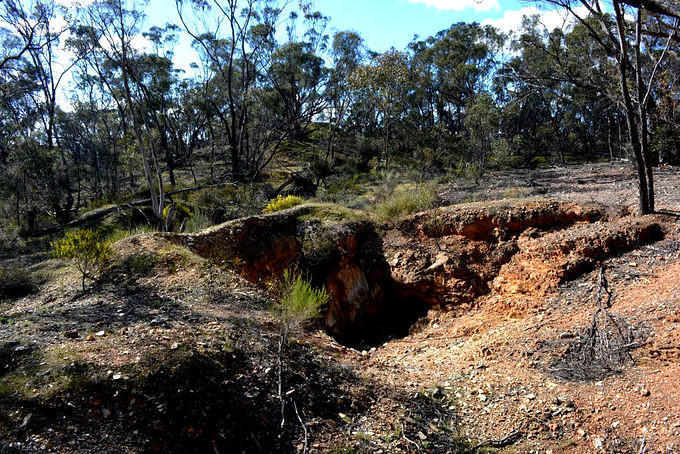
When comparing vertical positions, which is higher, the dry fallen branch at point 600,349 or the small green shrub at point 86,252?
the small green shrub at point 86,252

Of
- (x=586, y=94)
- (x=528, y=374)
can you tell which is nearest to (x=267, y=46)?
(x=586, y=94)

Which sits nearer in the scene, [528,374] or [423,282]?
[528,374]

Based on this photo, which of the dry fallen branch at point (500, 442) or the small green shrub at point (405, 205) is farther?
the small green shrub at point (405, 205)

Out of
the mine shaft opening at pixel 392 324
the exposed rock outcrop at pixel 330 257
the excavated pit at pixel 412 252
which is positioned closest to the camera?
the excavated pit at pixel 412 252

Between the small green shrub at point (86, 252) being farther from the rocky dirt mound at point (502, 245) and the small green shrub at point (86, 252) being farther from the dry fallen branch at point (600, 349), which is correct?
the dry fallen branch at point (600, 349)

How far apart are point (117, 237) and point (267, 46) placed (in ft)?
54.0

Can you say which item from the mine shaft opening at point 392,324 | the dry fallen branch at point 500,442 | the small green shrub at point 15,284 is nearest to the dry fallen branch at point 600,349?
the dry fallen branch at point 500,442

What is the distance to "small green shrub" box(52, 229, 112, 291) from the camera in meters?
5.45

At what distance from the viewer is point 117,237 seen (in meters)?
7.77

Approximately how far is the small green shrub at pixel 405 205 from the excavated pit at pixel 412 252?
0.34m

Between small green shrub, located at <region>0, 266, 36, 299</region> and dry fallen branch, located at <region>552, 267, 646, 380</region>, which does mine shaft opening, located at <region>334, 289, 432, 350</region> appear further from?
small green shrub, located at <region>0, 266, 36, 299</region>

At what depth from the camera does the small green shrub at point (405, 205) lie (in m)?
8.64

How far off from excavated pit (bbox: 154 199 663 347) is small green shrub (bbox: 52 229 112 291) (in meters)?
1.26

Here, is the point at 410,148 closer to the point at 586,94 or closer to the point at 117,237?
the point at 586,94
